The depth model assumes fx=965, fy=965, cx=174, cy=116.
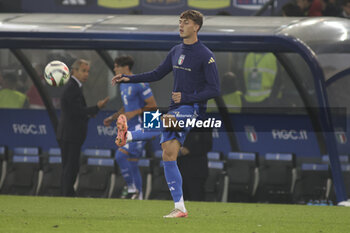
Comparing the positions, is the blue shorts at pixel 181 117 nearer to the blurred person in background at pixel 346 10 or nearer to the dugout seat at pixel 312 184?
the dugout seat at pixel 312 184

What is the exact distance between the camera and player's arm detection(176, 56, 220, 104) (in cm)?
879

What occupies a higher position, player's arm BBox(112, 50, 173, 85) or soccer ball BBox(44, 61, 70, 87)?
player's arm BBox(112, 50, 173, 85)

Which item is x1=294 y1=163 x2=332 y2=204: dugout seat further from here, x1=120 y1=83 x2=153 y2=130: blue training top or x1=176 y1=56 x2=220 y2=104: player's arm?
x1=176 y1=56 x2=220 y2=104: player's arm

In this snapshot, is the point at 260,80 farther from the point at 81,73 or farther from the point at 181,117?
the point at 181,117

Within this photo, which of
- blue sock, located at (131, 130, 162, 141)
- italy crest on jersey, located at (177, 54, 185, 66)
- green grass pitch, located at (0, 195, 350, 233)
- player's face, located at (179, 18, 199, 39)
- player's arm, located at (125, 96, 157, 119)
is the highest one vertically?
player's face, located at (179, 18, 199, 39)

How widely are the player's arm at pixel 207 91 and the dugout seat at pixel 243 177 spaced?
445cm

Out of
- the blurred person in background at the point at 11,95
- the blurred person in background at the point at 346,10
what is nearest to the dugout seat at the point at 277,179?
the blurred person in background at the point at 346,10

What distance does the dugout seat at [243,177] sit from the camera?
13125 millimetres

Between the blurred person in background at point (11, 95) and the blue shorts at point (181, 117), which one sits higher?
the blue shorts at point (181, 117)

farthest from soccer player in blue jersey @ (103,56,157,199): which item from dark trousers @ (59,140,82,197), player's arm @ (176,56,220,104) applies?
player's arm @ (176,56,220,104)

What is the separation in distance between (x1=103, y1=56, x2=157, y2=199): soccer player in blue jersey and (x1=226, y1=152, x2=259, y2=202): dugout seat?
1.50 metres

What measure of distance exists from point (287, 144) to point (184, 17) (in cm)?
497

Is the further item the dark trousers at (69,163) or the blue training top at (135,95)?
the dark trousers at (69,163)

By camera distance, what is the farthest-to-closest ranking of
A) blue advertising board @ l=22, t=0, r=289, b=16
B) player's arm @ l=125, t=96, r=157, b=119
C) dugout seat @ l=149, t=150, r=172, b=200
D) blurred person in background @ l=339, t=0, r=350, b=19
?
blue advertising board @ l=22, t=0, r=289, b=16
blurred person in background @ l=339, t=0, r=350, b=19
dugout seat @ l=149, t=150, r=172, b=200
player's arm @ l=125, t=96, r=157, b=119
